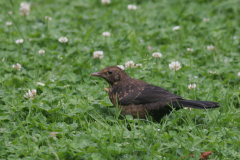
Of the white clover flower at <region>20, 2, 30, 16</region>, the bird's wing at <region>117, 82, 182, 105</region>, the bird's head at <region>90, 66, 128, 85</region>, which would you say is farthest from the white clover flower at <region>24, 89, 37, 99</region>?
the white clover flower at <region>20, 2, 30, 16</region>

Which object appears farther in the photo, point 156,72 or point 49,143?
point 156,72

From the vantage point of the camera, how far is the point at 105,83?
543 centimetres

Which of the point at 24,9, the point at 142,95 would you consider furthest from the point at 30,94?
the point at 24,9

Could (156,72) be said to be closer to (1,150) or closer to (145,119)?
(145,119)

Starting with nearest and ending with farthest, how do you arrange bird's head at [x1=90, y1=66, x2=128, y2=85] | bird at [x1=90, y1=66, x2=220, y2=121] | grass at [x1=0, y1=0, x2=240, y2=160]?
grass at [x1=0, y1=0, x2=240, y2=160], bird at [x1=90, y1=66, x2=220, y2=121], bird's head at [x1=90, y1=66, x2=128, y2=85]

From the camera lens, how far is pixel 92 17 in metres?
7.77

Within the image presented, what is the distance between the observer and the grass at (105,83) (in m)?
3.64

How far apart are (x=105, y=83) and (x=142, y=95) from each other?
3.76 feet

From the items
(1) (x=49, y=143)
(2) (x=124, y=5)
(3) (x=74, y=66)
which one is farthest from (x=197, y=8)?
(1) (x=49, y=143)

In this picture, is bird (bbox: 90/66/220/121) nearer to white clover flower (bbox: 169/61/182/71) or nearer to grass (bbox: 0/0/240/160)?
grass (bbox: 0/0/240/160)

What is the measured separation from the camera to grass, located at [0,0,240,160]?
12.0 ft

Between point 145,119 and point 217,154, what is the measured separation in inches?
44.4

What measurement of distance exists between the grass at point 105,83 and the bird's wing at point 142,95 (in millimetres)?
261

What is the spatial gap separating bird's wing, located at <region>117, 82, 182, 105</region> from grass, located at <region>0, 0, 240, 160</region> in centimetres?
26
